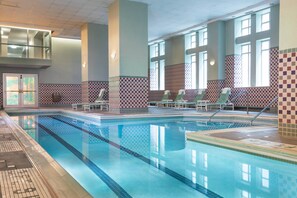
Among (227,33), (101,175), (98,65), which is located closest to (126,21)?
(98,65)

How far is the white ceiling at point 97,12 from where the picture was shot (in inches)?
342

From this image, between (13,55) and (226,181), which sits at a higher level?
(13,55)

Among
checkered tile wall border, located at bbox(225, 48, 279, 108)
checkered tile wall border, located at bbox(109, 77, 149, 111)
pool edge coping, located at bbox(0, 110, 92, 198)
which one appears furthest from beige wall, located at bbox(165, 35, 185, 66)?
pool edge coping, located at bbox(0, 110, 92, 198)

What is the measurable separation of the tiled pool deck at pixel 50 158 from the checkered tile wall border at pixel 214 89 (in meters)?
6.25

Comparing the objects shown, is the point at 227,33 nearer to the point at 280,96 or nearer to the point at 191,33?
the point at 191,33

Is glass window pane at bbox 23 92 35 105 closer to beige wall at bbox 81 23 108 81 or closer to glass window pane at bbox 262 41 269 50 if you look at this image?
beige wall at bbox 81 23 108 81

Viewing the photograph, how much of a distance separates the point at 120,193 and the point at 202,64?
10845 mm

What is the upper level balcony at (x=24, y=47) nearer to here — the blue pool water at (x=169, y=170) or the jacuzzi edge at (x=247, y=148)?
the blue pool water at (x=169, y=170)

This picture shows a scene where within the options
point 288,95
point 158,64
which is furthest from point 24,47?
point 288,95

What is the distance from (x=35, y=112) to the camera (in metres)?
10.6

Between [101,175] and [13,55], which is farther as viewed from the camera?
[13,55]

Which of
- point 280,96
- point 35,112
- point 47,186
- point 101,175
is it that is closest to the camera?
point 47,186

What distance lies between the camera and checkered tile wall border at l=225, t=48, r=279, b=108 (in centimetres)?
895

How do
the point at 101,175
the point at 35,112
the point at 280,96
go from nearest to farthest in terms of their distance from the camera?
1. the point at 101,175
2. the point at 280,96
3. the point at 35,112
